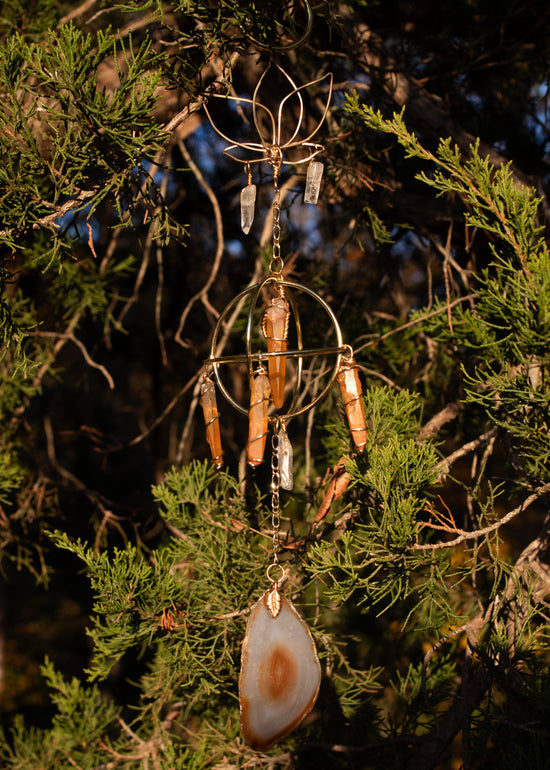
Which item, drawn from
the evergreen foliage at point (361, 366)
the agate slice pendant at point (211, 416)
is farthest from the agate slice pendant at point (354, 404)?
the agate slice pendant at point (211, 416)

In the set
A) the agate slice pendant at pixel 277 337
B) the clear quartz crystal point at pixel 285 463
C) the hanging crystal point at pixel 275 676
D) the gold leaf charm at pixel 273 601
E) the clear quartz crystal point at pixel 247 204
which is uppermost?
the clear quartz crystal point at pixel 247 204

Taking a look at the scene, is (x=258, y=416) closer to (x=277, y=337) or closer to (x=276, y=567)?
(x=277, y=337)

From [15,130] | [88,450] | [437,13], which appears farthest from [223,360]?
[88,450]

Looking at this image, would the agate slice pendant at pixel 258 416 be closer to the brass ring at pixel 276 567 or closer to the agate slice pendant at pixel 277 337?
the agate slice pendant at pixel 277 337

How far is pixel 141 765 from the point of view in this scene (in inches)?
44.8

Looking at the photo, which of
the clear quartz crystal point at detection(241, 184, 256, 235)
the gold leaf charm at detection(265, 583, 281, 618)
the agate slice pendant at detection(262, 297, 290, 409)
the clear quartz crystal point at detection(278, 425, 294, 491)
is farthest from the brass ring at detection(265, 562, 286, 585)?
the clear quartz crystal point at detection(241, 184, 256, 235)

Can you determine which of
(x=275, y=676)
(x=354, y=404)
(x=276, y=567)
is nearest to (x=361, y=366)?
(x=354, y=404)

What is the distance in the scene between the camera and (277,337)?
82 cm

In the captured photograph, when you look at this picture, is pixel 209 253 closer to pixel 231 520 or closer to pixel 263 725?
pixel 231 520

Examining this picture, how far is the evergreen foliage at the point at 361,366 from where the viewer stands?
0.82 m

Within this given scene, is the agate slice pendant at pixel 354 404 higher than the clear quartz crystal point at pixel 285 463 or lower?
higher

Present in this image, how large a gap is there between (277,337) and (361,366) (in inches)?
14.5

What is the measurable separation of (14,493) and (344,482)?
1.04m

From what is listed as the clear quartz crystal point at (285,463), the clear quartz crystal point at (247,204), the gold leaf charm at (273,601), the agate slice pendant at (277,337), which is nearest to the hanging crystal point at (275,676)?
the gold leaf charm at (273,601)
